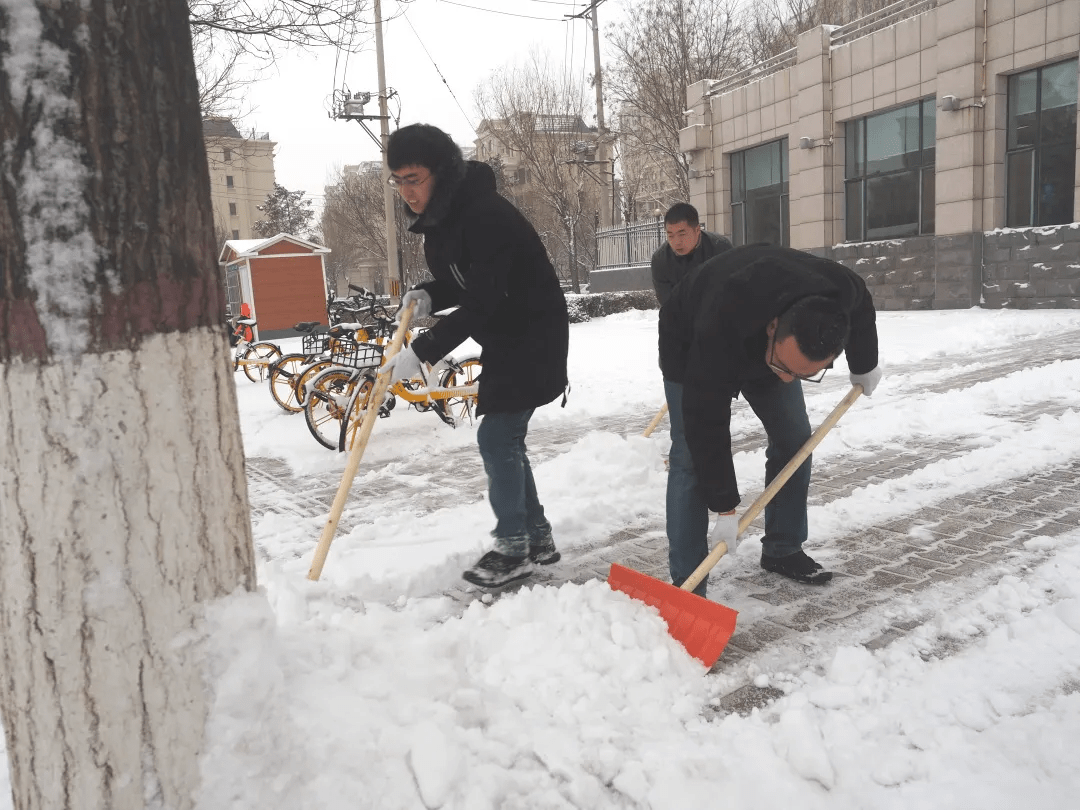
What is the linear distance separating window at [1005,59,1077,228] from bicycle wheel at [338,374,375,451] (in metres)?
12.4

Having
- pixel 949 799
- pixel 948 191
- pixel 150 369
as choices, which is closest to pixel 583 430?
pixel 949 799

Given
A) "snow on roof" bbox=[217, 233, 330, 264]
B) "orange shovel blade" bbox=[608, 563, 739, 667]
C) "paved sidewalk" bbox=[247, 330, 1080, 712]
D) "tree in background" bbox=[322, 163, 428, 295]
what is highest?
"tree in background" bbox=[322, 163, 428, 295]

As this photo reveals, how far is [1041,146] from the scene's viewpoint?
1348 centimetres

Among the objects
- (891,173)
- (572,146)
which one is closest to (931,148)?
(891,173)

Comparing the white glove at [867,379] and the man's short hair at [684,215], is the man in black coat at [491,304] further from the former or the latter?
the man's short hair at [684,215]

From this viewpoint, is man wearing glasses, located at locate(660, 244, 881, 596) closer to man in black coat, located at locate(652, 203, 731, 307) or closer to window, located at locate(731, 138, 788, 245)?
man in black coat, located at locate(652, 203, 731, 307)

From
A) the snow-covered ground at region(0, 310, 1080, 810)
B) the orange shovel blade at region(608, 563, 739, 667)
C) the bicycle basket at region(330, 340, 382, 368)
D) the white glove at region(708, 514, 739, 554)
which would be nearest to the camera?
the snow-covered ground at region(0, 310, 1080, 810)

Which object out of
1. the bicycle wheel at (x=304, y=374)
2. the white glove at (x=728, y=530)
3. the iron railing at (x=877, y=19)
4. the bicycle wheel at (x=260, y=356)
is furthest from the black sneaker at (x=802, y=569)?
the iron railing at (x=877, y=19)

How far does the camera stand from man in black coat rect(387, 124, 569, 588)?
132 inches

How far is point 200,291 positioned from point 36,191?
35cm

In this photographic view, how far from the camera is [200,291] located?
174 cm

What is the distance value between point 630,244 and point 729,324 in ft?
63.2

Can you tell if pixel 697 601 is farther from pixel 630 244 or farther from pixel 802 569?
pixel 630 244

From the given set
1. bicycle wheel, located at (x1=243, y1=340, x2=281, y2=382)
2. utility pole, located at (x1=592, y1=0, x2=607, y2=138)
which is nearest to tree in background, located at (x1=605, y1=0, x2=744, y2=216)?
utility pole, located at (x1=592, y1=0, x2=607, y2=138)
